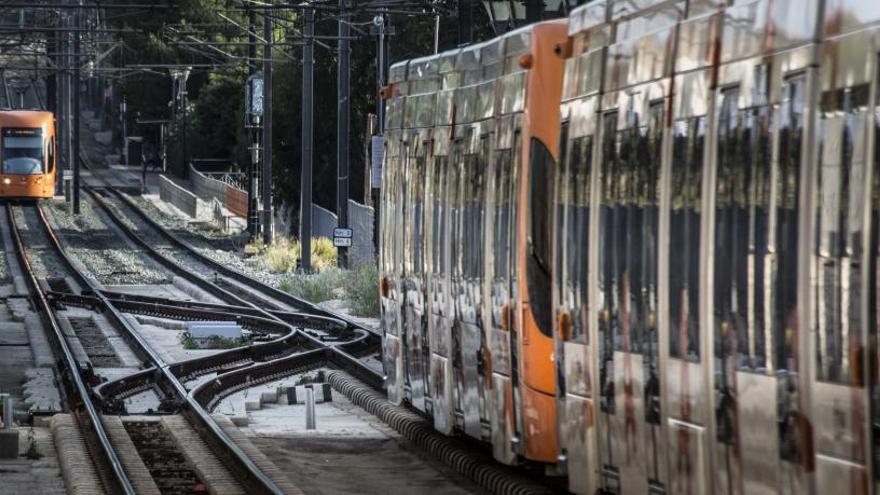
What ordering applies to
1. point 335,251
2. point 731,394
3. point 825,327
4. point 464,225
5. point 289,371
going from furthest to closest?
point 335,251 → point 289,371 → point 464,225 → point 731,394 → point 825,327

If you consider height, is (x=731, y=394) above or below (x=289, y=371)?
above

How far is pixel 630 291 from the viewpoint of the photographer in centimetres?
985

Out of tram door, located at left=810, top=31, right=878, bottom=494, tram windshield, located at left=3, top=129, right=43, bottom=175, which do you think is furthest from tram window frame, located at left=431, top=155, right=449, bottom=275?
tram windshield, located at left=3, top=129, right=43, bottom=175

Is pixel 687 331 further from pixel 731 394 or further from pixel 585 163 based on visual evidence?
pixel 585 163

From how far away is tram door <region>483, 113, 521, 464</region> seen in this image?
41.8 ft

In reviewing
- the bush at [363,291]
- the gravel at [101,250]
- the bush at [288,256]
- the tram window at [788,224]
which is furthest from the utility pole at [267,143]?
the tram window at [788,224]

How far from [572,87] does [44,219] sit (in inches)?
2300

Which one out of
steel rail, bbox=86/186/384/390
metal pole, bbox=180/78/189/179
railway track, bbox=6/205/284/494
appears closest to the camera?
railway track, bbox=6/205/284/494

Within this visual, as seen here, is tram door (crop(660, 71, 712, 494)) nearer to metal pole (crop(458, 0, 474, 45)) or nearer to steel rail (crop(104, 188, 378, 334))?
metal pole (crop(458, 0, 474, 45))

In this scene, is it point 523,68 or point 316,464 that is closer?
point 523,68

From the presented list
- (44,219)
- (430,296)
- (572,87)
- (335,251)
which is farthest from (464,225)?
(44,219)

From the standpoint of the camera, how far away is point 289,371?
982 inches

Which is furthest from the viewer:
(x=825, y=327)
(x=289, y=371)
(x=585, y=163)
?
(x=289, y=371)

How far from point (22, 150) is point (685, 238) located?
62.2 meters
